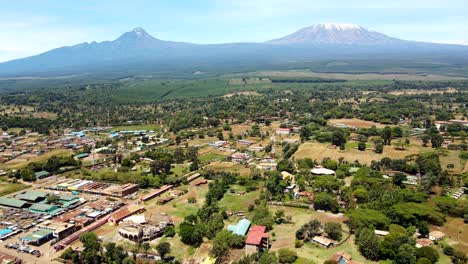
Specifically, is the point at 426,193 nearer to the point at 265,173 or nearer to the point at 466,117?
the point at 265,173

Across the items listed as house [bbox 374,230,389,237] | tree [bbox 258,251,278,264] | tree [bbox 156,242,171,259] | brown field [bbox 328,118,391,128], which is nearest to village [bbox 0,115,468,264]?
house [bbox 374,230,389,237]

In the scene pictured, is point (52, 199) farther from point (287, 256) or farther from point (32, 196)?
point (287, 256)

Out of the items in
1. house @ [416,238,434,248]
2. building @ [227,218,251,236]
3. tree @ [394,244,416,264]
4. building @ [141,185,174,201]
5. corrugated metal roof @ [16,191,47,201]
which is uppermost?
tree @ [394,244,416,264]

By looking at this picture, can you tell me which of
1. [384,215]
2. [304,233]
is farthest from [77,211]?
[384,215]

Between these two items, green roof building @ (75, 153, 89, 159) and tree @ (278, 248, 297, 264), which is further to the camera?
green roof building @ (75, 153, 89, 159)

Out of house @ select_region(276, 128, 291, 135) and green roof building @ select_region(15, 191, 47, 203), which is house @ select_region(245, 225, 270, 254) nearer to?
green roof building @ select_region(15, 191, 47, 203)

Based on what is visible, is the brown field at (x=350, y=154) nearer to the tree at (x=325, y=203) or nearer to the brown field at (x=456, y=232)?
the tree at (x=325, y=203)

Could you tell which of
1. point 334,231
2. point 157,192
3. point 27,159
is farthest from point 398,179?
point 27,159
